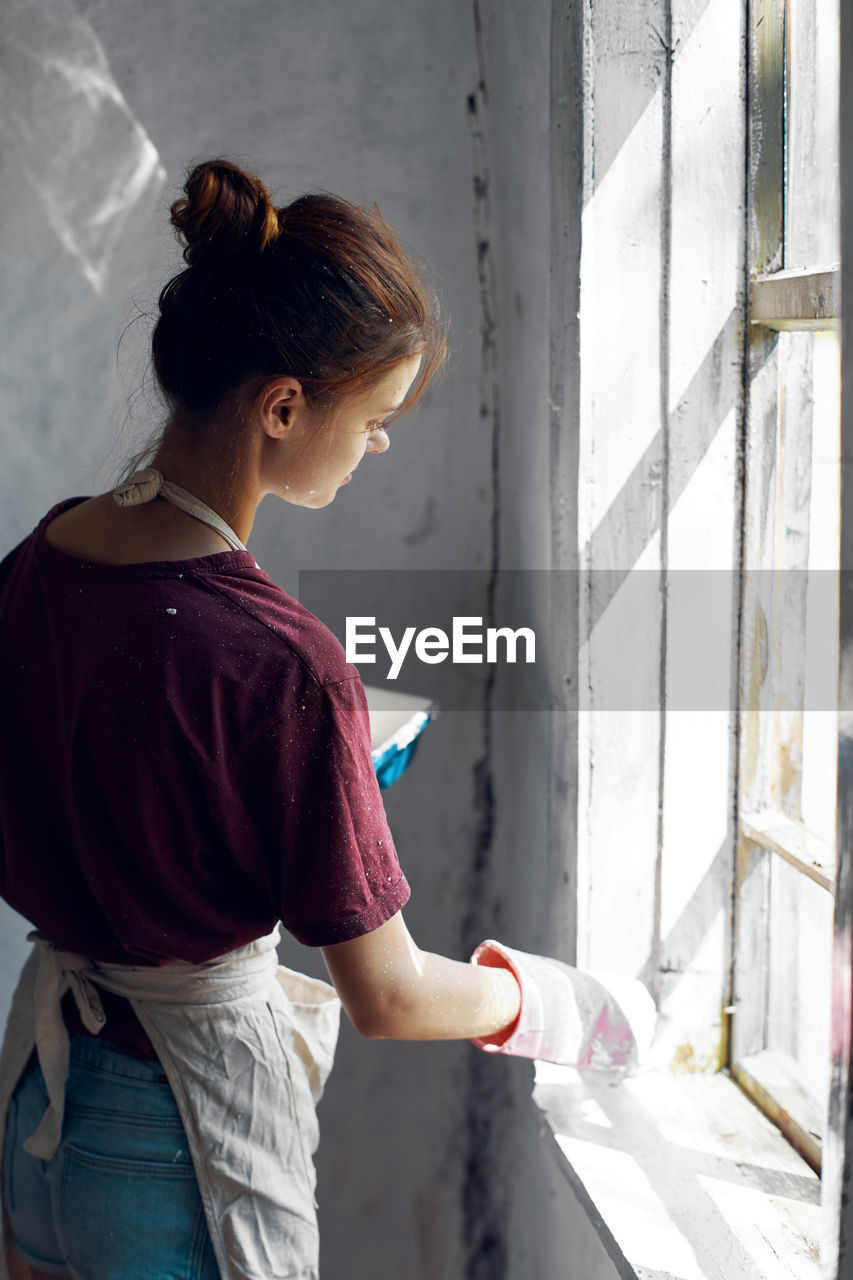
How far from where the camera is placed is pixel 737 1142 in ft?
3.35

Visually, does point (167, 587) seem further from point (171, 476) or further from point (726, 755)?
point (726, 755)

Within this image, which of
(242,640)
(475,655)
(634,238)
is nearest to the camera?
(242,640)

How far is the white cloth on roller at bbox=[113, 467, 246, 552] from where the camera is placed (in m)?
0.76

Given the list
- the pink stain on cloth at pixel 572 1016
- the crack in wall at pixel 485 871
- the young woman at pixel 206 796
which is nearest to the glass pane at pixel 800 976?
the pink stain on cloth at pixel 572 1016

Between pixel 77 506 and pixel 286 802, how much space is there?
31 centimetres

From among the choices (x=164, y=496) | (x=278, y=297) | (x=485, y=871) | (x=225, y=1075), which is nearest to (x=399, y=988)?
(x=225, y=1075)

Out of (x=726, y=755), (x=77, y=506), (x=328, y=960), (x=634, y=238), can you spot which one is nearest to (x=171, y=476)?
(x=77, y=506)

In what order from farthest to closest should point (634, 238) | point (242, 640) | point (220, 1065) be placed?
point (634, 238) → point (220, 1065) → point (242, 640)

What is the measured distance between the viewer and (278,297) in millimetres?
739

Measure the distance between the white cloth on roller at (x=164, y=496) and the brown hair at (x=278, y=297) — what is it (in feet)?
0.19

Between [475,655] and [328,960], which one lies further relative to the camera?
[475,655]

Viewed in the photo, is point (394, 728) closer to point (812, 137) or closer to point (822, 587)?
point (822, 587)

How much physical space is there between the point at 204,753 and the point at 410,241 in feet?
2.83

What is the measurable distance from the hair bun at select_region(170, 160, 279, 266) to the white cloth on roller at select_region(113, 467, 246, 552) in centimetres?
17
